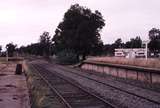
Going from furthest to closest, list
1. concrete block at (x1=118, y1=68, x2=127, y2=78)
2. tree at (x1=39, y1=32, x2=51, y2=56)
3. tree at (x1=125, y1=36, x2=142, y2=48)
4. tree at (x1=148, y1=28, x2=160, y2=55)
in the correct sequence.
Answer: tree at (x1=39, y1=32, x2=51, y2=56) → tree at (x1=125, y1=36, x2=142, y2=48) → tree at (x1=148, y1=28, x2=160, y2=55) → concrete block at (x1=118, y1=68, x2=127, y2=78)

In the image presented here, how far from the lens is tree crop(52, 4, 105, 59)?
79.1 m

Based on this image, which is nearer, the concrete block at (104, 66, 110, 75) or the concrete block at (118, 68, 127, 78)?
the concrete block at (118, 68, 127, 78)

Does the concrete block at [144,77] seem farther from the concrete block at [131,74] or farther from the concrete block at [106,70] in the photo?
the concrete block at [106,70]

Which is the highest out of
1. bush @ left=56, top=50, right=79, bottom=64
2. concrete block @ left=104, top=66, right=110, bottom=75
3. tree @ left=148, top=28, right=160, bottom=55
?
tree @ left=148, top=28, right=160, bottom=55

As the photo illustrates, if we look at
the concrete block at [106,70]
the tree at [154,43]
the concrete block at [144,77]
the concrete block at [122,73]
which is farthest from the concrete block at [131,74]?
the tree at [154,43]

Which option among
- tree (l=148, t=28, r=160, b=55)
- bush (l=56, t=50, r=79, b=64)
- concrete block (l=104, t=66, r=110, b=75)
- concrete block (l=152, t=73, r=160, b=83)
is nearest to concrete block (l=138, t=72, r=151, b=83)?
concrete block (l=152, t=73, r=160, b=83)

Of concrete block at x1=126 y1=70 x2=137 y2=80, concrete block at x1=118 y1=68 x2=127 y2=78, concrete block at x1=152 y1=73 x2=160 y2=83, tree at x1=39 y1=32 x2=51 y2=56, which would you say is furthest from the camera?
tree at x1=39 y1=32 x2=51 y2=56

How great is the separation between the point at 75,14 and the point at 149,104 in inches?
2615

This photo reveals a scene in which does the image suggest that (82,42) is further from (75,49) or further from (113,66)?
(113,66)

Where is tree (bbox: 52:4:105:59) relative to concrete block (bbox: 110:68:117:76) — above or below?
above

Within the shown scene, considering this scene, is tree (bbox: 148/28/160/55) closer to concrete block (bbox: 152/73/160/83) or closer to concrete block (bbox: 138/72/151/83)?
concrete block (bbox: 138/72/151/83)

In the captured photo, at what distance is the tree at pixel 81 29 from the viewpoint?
3113 inches

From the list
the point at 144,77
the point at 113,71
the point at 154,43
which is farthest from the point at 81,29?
the point at 144,77

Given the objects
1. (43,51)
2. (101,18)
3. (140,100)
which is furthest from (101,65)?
(43,51)
